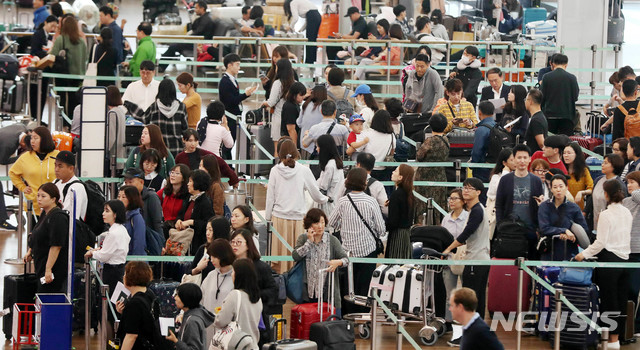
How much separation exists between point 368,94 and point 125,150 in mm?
2884

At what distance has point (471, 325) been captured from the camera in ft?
23.6

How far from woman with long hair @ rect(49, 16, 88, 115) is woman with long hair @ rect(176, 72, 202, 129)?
3.45 m

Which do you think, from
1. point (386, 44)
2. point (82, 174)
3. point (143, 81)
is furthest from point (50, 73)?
point (386, 44)

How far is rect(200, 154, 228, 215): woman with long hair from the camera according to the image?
1036 cm

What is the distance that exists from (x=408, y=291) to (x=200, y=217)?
6.19ft

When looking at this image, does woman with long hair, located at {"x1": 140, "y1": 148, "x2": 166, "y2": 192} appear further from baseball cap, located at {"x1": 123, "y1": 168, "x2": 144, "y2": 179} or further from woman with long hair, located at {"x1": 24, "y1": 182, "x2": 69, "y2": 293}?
woman with long hair, located at {"x1": 24, "y1": 182, "x2": 69, "y2": 293}

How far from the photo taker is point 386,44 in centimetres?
2062

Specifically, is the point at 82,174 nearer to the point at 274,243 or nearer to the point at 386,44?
the point at 274,243

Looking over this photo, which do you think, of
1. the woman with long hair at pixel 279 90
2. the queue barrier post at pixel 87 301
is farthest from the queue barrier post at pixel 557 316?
the woman with long hair at pixel 279 90

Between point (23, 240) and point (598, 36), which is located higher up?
point (598, 36)

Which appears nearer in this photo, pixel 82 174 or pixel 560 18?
pixel 82 174

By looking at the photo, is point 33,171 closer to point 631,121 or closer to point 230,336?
point 230,336

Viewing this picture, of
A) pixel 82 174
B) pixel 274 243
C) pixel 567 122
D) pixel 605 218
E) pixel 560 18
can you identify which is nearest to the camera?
pixel 605 218

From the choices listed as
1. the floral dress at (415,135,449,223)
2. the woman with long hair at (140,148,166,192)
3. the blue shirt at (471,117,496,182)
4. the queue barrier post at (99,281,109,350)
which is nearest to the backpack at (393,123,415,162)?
the floral dress at (415,135,449,223)
